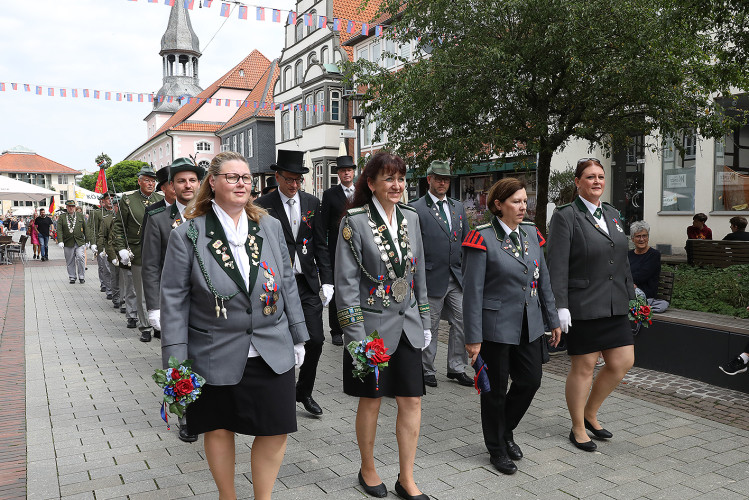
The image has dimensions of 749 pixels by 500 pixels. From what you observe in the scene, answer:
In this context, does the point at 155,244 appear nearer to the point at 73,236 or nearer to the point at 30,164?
the point at 73,236

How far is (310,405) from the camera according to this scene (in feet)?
18.0

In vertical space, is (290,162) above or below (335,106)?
below

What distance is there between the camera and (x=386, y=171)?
3873 mm

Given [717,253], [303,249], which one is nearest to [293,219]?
[303,249]

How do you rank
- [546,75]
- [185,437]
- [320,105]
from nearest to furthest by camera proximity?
[185,437] < [546,75] < [320,105]

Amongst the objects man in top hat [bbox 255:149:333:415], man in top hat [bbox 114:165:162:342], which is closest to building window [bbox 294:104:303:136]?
man in top hat [bbox 114:165:162:342]

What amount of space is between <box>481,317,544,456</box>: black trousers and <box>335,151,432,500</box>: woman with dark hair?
652 mm

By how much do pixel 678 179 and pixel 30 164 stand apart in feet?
397

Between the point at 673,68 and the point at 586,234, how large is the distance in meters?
6.75

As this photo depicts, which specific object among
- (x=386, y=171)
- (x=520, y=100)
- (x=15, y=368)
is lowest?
(x=15, y=368)

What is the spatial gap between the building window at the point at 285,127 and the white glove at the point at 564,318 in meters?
41.2

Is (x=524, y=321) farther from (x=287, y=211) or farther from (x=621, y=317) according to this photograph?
(x=287, y=211)

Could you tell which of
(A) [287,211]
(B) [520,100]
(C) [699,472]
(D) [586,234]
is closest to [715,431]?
(C) [699,472]

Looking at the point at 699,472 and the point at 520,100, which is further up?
the point at 520,100
